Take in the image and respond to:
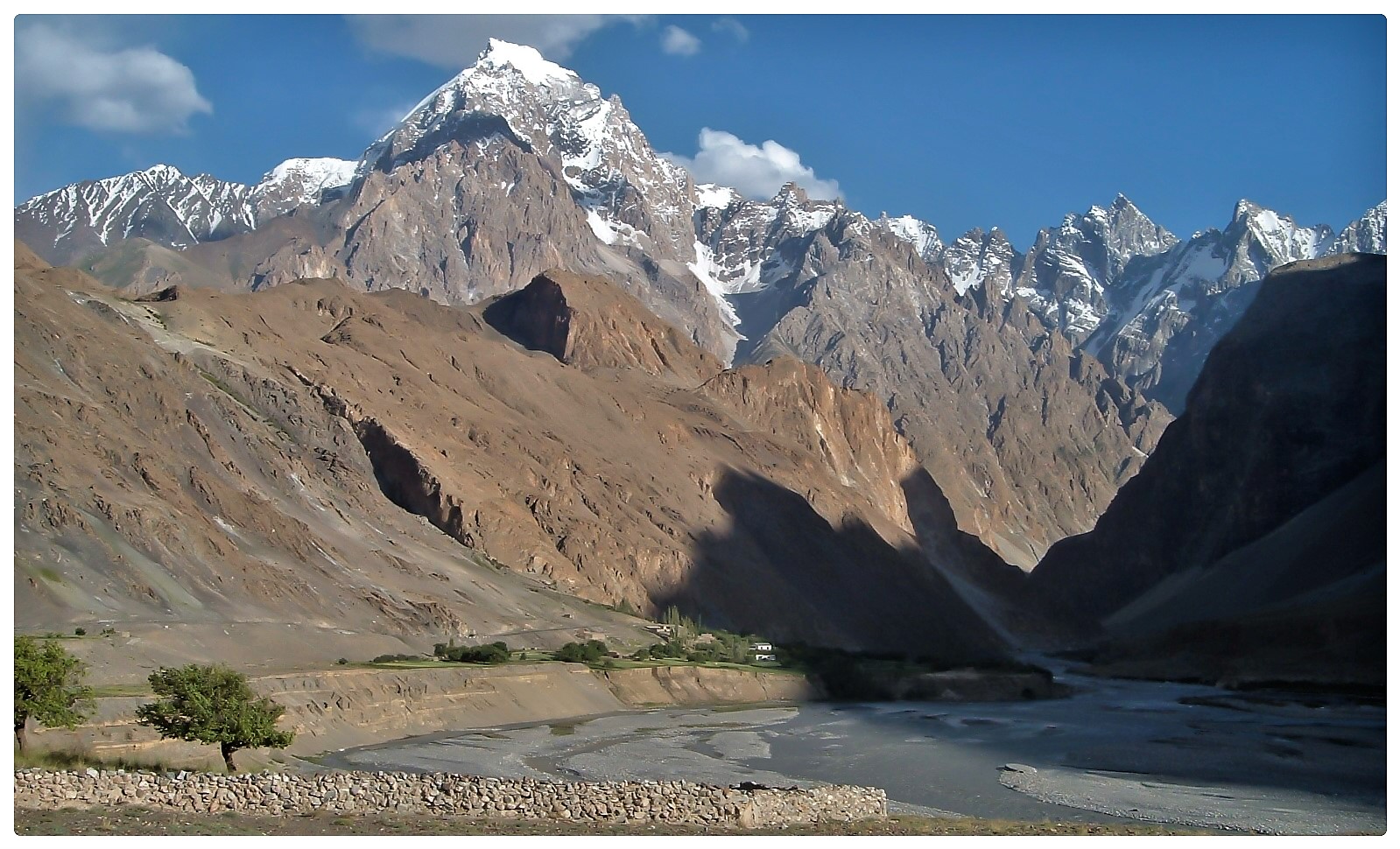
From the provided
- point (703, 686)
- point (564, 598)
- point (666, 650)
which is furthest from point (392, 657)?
point (564, 598)

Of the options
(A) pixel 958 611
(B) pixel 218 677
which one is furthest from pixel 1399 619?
(A) pixel 958 611

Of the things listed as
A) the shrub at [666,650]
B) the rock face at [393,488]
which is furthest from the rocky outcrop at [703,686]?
the rock face at [393,488]

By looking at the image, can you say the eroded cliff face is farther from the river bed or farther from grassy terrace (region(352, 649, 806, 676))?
the river bed

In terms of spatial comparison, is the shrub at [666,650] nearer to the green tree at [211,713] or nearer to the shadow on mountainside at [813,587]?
the shadow on mountainside at [813,587]

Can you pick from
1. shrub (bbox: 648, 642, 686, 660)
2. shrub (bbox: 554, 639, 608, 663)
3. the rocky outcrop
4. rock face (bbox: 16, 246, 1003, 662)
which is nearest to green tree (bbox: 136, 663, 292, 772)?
rock face (bbox: 16, 246, 1003, 662)
